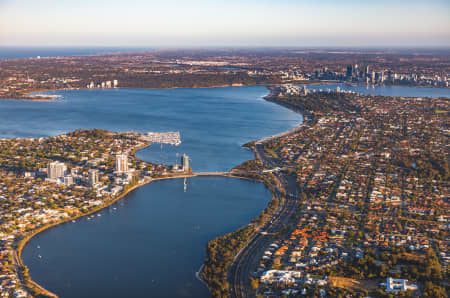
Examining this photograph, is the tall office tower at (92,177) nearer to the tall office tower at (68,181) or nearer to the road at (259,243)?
the tall office tower at (68,181)

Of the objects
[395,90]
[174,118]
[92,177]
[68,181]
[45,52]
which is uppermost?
[45,52]

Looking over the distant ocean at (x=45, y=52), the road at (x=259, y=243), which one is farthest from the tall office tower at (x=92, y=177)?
the distant ocean at (x=45, y=52)

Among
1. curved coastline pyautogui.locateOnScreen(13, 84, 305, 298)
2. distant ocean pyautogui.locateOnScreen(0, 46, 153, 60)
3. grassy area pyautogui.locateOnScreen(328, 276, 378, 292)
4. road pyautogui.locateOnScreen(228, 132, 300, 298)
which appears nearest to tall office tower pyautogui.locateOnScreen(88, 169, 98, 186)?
curved coastline pyautogui.locateOnScreen(13, 84, 305, 298)

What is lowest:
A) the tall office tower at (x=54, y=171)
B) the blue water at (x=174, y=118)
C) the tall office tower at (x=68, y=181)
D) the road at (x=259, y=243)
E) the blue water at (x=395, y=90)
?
the road at (x=259, y=243)

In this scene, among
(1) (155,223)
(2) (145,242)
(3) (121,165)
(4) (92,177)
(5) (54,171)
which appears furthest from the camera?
(3) (121,165)

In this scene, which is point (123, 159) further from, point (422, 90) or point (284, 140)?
point (422, 90)

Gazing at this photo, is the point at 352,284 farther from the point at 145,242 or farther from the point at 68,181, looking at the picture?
the point at 68,181

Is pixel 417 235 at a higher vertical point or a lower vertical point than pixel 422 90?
lower

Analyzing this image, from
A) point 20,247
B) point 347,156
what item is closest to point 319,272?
point 20,247

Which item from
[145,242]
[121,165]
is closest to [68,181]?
[121,165]
